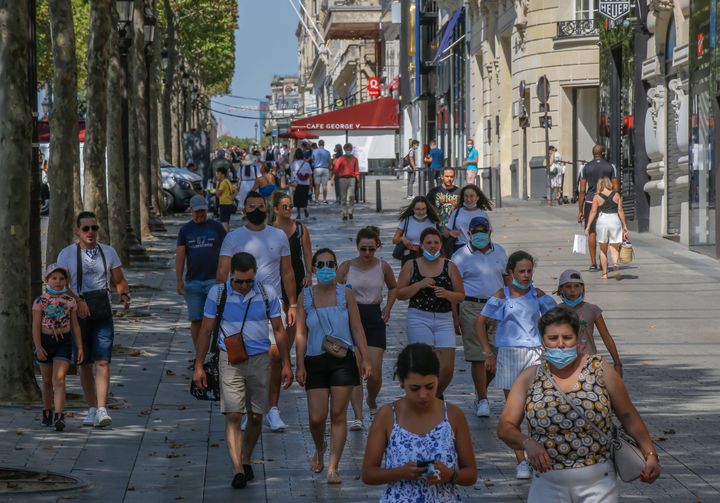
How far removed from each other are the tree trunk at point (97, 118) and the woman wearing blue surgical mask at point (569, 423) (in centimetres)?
1706

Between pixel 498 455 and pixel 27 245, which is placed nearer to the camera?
pixel 498 455

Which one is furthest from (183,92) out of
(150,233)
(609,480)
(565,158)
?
(609,480)

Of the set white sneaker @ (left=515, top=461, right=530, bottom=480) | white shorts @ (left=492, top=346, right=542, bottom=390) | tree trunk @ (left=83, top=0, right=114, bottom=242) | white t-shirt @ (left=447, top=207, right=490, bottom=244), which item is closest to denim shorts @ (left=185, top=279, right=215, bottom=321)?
white t-shirt @ (left=447, top=207, right=490, bottom=244)

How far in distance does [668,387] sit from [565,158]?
2902 centimetres

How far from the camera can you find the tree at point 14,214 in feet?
43.5

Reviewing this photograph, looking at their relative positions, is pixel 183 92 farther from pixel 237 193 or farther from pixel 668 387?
pixel 668 387

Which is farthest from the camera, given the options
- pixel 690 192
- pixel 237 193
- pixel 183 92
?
pixel 183 92

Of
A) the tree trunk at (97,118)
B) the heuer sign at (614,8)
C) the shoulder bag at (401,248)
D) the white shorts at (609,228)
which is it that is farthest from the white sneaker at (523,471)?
the heuer sign at (614,8)

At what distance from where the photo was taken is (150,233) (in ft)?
107

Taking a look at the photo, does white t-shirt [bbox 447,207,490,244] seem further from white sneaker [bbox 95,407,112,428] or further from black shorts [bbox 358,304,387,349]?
white sneaker [bbox 95,407,112,428]

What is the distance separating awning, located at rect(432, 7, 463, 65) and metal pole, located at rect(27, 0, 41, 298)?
1776 inches

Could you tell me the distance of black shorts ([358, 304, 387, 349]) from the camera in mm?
11703

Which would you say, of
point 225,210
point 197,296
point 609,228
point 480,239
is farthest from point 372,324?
Answer: point 225,210

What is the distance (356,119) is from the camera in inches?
2347
